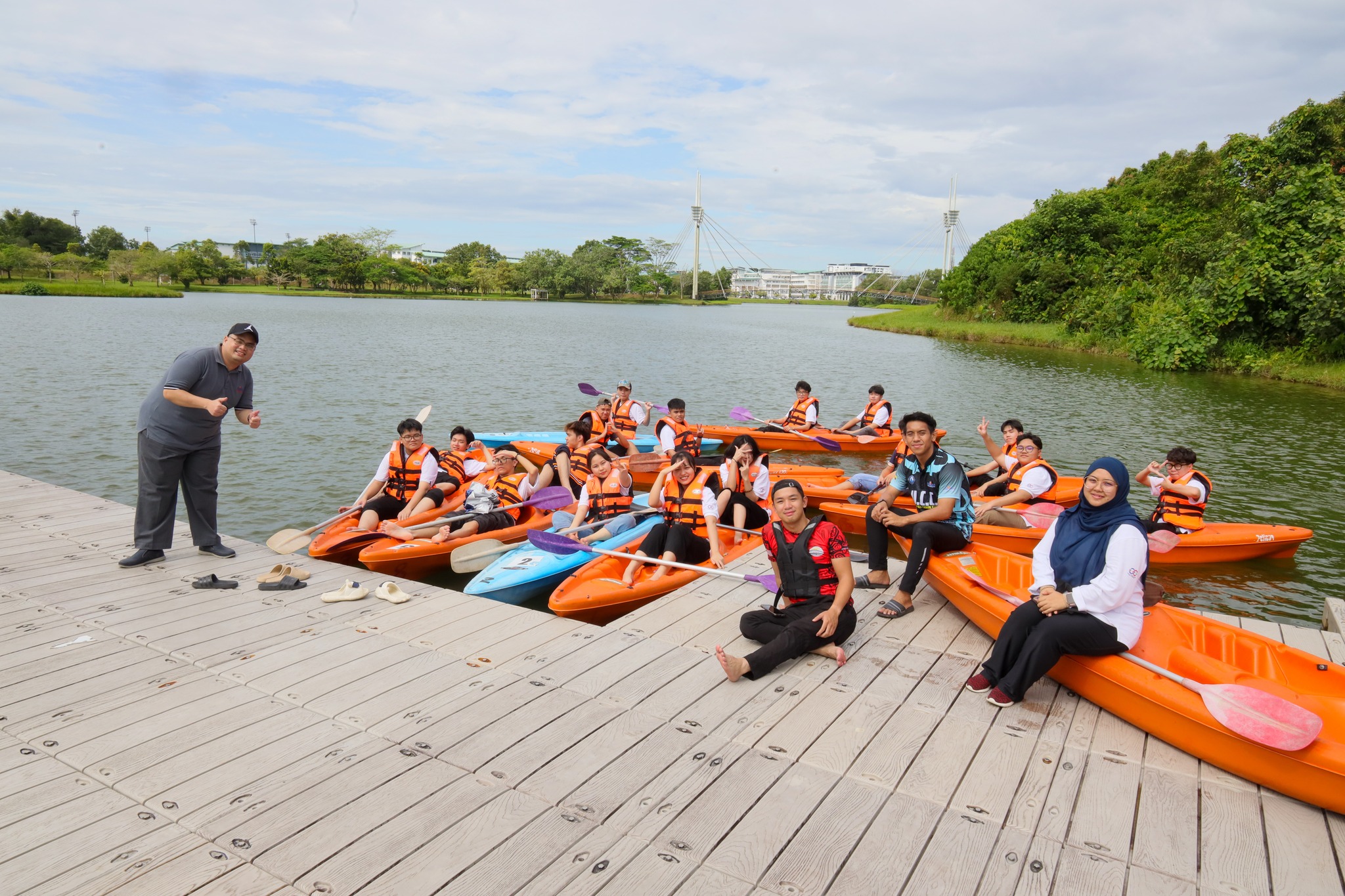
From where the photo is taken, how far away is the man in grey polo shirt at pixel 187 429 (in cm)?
507

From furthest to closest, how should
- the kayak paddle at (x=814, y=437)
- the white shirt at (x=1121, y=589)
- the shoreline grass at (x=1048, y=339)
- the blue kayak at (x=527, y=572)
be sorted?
the shoreline grass at (x=1048, y=339) → the kayak paddle at (x=814, y=437) → the blue kayak at (x=527, y=572) → the white shirt at (x=1121, y=589)

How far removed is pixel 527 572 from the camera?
6328 millimetres

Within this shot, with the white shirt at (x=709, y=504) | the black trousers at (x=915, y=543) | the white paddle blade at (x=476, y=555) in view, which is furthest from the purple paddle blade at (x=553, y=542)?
the black trousers at (x=915, y=543)

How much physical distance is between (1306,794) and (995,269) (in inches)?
1695

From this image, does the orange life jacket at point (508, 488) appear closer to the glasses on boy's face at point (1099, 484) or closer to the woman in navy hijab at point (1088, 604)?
the woman in navy hijab at point (1088, 604)

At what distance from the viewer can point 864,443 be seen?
13.2 metres

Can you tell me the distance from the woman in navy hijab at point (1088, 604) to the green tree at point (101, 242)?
96863 millimetres

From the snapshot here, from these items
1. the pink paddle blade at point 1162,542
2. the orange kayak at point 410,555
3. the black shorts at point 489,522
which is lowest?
the orange kayak at point 410,555

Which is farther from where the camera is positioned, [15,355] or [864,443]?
[15,355]

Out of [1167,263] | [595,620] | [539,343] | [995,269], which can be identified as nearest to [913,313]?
[995,269]

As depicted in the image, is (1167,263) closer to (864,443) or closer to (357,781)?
(864,443)

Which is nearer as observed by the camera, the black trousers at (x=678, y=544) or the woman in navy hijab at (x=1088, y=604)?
the woman in navy hijab at (x=1088, y=604)

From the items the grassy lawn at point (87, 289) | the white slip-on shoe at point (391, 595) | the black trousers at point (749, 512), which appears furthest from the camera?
the grassy lawn at point (87, 289)

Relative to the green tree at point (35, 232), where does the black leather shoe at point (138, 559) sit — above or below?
below
